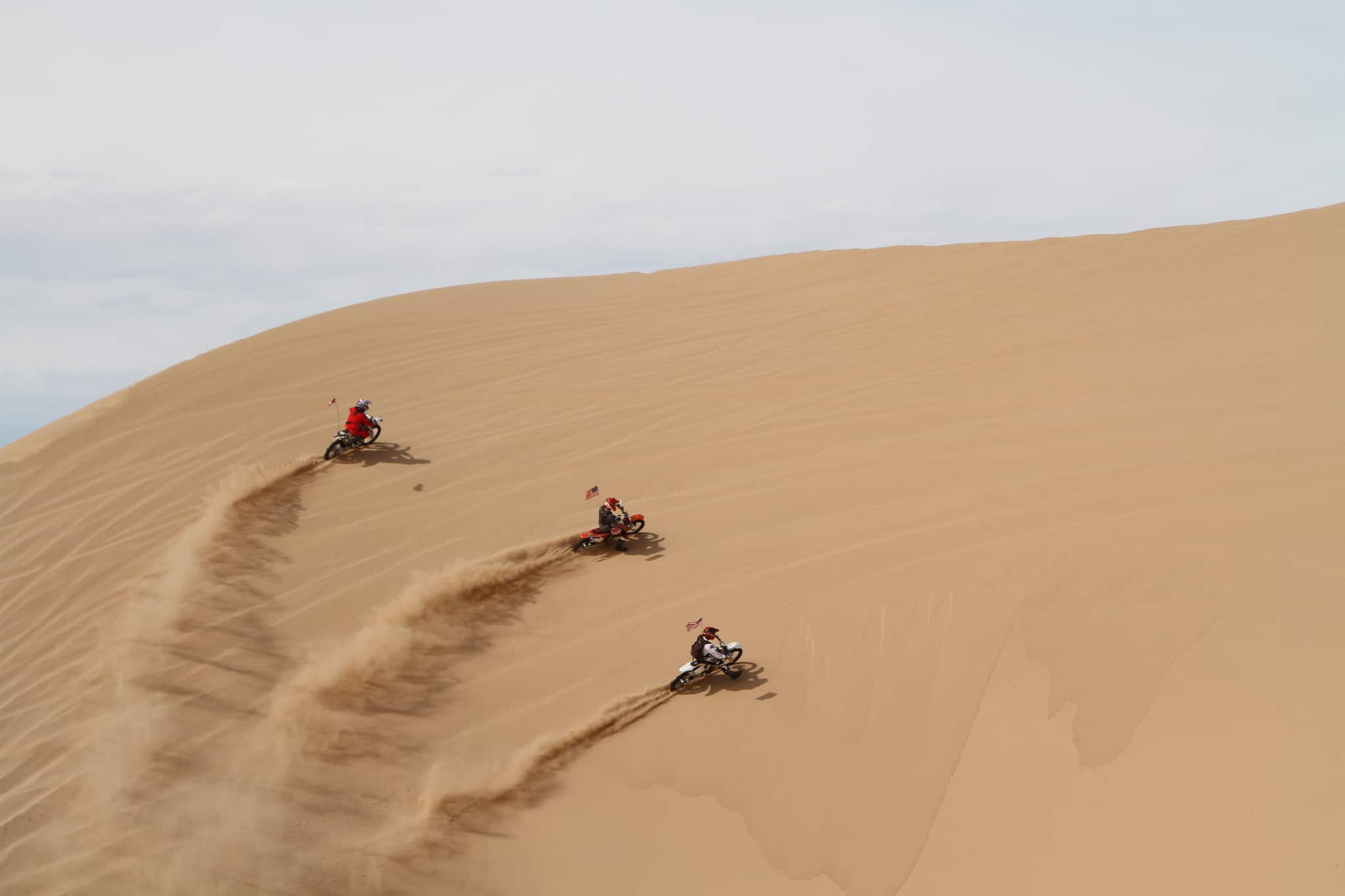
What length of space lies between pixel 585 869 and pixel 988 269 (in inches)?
430

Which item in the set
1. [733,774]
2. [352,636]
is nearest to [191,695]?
[352,636]

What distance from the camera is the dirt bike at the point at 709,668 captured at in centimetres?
657

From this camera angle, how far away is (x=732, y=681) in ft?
21.8

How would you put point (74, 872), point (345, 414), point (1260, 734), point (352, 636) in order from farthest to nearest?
point (345, 414), point (352, 636), point (74, 872), point (1260, 734)

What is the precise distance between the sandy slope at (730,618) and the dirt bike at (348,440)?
0.49 ft

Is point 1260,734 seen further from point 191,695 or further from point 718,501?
point 191,695

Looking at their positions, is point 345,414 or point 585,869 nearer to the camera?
point 585,869

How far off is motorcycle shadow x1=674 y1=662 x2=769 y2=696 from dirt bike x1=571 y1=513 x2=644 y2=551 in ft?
6.02

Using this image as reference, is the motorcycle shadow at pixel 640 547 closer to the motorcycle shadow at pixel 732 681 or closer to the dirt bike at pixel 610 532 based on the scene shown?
the dirt bike at pixel 610 532

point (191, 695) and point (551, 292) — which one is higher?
point (551, 292)

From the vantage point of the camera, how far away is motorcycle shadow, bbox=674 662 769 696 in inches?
259

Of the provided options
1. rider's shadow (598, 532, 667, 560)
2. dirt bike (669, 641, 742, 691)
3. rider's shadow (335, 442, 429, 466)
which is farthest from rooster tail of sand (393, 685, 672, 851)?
rider's shadow (335, 442, 429, 466)

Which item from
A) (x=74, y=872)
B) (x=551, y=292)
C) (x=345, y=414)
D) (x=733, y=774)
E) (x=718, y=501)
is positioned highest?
(x=551, y=292)

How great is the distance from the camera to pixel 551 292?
1547 cm
